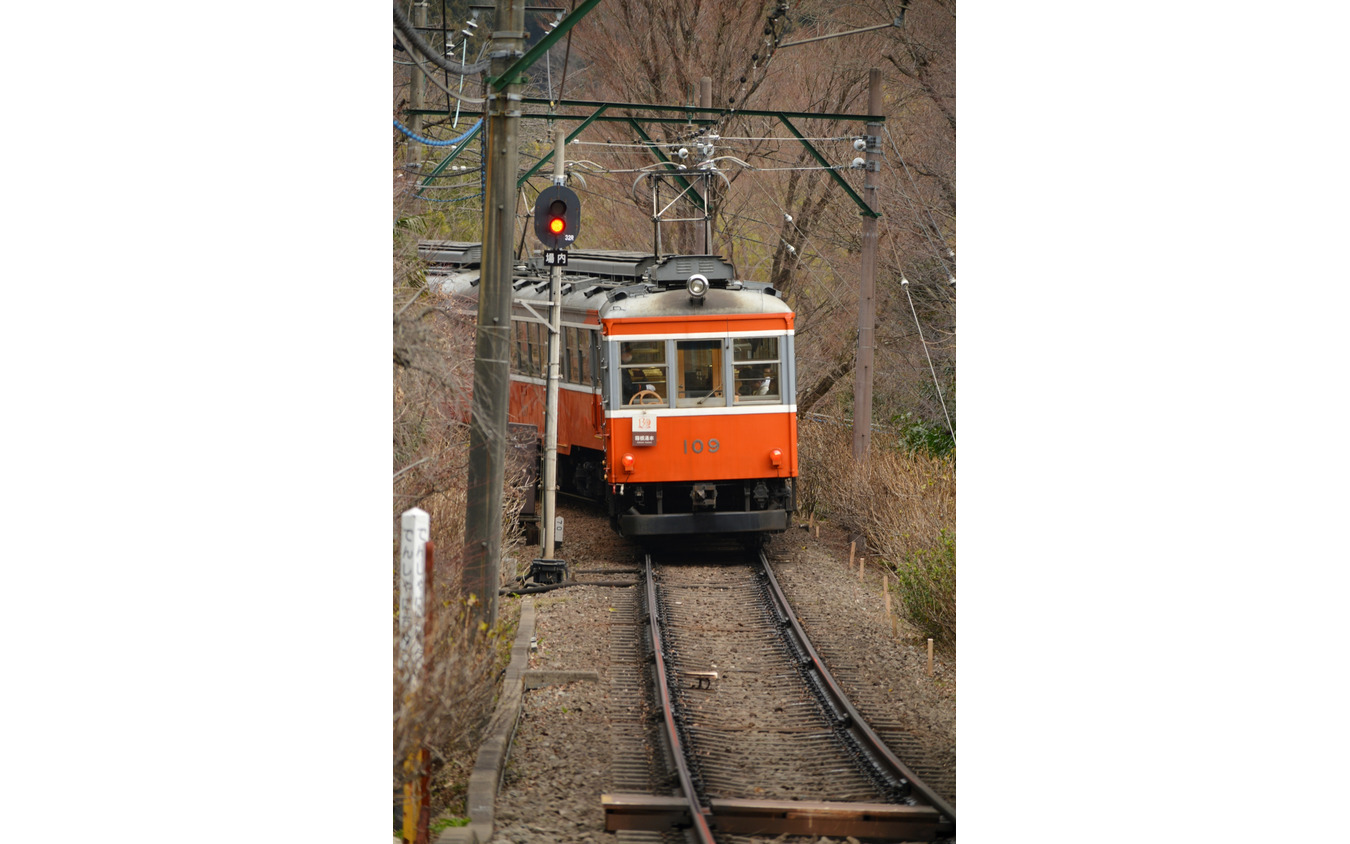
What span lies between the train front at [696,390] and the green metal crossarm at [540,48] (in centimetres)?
517

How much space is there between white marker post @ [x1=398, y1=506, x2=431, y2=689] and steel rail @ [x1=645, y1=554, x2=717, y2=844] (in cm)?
139

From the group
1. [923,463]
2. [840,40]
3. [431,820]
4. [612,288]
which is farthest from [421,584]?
[612,288]

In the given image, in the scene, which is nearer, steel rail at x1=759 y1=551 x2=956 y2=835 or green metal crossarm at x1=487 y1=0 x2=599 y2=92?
green metal crossarm at x1=487 y1=0 x2=599 y2=92

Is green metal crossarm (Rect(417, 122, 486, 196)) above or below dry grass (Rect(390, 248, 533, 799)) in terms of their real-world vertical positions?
above

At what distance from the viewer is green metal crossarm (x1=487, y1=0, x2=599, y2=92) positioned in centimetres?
534

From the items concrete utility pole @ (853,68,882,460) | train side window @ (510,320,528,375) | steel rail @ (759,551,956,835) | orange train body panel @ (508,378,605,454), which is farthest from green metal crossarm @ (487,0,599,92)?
train side window @ (510,320,528,375)

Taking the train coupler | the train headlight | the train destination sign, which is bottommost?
the train coupler

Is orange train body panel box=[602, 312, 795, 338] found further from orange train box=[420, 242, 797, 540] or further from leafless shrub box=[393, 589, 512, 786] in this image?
leafless shrub box=[393, 589, 512, 786]

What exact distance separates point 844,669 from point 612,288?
5.12 meters

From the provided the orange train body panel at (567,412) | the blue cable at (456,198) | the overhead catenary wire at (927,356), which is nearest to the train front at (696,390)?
the orange train body panel at (567,412)

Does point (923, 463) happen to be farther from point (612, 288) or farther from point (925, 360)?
point (612, 288)

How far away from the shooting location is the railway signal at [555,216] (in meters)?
9.47

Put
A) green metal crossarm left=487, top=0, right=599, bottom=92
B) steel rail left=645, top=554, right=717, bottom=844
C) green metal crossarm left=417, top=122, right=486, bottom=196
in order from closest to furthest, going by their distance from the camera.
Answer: green metal crossarm left=487, top=0, right=599, bottom=92 < steel rail left=645, top=554, right=717, bottom=844 < green metal crossarm left=417, top=122, right=486, bottom=196

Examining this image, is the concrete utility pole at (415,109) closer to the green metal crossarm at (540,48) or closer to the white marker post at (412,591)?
the green metal crossarm at (540,48)
